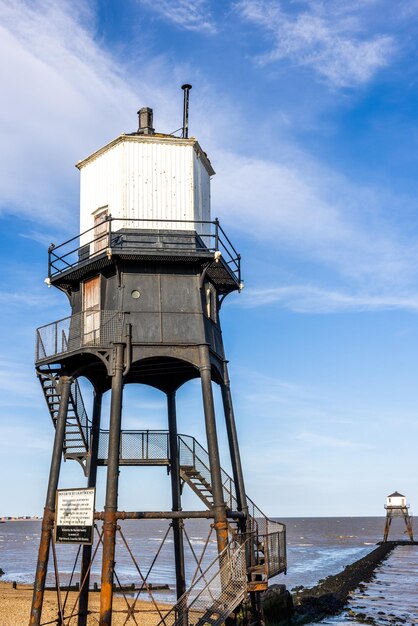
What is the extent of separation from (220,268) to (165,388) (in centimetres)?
481

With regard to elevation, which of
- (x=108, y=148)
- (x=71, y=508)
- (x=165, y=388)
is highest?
(x=108, y=148)

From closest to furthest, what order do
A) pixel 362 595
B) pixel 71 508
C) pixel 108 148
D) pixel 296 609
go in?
pixel 71 508
pixel 108 148
pixel 296 609
pixel 362 595

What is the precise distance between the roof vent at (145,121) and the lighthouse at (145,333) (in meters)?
0.04

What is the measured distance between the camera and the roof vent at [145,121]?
2225 centimetres

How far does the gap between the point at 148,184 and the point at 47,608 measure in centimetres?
2194

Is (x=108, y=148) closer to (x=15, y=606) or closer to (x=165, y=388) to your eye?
(x=165, y=388)

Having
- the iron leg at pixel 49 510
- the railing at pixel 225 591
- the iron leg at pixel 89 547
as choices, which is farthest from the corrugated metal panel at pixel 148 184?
the railing at pixel 225 591

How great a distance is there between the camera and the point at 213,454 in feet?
63.1

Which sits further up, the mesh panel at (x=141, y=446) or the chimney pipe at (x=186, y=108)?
the chimney pipe at (x=186, y=108)

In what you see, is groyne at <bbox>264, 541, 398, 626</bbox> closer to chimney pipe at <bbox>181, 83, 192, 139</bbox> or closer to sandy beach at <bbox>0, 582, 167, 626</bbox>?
sandy beach at <bbox>0, 582, 167, 626</bbox>

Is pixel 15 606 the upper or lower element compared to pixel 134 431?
lower

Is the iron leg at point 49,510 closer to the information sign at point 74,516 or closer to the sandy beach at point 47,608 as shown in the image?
the information sign at point 74,516

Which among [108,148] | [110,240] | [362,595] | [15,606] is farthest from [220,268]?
[362,595]

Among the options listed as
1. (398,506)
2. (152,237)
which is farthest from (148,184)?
(398,506)
